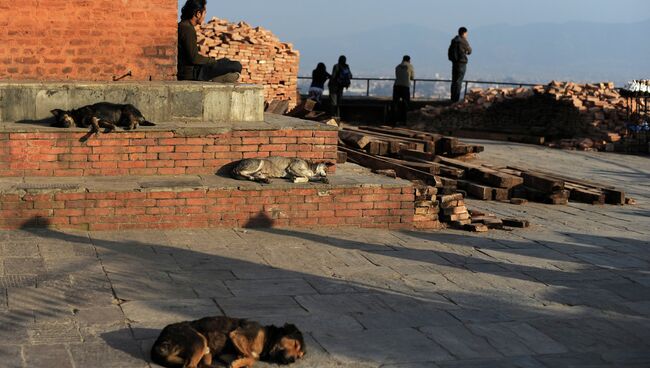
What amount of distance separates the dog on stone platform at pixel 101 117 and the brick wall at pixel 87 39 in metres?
1.35

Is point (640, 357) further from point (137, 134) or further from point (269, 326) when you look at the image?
point (137, 134)

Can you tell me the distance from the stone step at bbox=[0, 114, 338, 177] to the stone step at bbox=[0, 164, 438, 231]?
0.20 meters

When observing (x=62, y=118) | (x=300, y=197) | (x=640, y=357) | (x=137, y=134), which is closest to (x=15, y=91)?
(x=62, y=118)

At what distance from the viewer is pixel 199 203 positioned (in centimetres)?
1091

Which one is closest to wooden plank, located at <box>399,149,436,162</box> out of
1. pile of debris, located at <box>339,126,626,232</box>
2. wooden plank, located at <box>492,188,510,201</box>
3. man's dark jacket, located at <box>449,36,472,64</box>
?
pile of debris, located at <box>339,126,626,232</box>

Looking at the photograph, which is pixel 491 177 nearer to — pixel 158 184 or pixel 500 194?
pixel 500 194

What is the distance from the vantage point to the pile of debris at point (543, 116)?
24.8m

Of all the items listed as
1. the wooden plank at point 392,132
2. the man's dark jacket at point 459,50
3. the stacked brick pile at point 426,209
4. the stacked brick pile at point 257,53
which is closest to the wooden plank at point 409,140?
the wooden plank at point 392,132

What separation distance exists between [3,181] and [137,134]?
1557 mm

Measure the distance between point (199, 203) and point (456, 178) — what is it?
5.39 metres

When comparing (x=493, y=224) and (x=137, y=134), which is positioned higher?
(x=137, y=134)

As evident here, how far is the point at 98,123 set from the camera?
11227 millimetres

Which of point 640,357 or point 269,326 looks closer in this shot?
point 269,326

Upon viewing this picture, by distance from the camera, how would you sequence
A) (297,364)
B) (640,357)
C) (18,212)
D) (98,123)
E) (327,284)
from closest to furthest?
(297,364) → (640,357) → (327,284) → (18,212) → (98,123)
